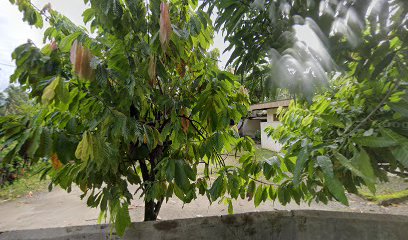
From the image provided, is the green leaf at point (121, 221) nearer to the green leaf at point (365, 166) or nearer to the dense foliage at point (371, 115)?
the dense foliage at point (371, 115)

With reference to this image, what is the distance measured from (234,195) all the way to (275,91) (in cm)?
109

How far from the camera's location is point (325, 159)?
87 cm

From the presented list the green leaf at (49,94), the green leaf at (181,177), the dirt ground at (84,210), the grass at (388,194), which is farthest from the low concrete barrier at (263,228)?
the grass at (388,194)

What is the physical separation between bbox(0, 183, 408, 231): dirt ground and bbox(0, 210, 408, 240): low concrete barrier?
2.18 metres

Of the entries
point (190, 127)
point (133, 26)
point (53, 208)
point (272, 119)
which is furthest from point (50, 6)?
point (272, 119)

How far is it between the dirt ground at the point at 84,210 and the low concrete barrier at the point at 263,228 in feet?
7.15

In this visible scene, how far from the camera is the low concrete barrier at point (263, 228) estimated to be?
1645 millimetres

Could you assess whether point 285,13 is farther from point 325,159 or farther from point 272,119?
point 272,119

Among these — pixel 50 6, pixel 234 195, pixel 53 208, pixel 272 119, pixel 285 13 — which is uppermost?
pixel 272 119

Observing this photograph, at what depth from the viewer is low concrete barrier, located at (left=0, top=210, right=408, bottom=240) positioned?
164 cm

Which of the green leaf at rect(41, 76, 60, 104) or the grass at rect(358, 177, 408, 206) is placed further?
the grass at rect(358, 177, 408, 206)

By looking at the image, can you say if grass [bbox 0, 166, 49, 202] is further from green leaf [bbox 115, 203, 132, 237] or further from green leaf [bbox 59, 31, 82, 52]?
green leaf [bbox 59, 31, 82, 52]

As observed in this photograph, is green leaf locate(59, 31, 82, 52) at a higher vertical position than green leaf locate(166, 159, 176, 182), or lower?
higher

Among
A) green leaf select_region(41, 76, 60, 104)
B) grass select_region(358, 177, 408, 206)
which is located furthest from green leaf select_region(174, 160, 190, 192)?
grass select_region(358, 177, 408, 206)
